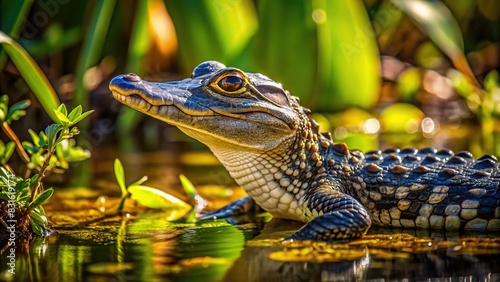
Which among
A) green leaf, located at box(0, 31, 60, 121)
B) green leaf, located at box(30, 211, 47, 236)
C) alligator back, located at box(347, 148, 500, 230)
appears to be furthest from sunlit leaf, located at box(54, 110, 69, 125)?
alligator back, located at box(347, 148, 500, 230)

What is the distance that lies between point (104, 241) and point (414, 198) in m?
1.73

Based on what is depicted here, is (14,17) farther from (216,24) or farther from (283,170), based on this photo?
(283,170)

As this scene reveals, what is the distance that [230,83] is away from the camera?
15.8ft

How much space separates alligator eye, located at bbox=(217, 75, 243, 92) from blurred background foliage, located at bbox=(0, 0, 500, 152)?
119 inches

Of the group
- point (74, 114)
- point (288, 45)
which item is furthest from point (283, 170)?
point (288, 45)

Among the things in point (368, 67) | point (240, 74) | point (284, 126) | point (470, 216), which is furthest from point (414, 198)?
point (368, 67)

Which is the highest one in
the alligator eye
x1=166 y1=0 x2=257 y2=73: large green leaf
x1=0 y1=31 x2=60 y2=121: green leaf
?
x1=166 y1=0 x2=257 y2=73: large green leaf

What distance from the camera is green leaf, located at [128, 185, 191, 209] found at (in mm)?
5328

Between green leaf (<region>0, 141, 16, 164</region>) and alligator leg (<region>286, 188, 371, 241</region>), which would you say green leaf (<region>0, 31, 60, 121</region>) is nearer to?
green leaf (<region>0, 141, 16, 164</region>)

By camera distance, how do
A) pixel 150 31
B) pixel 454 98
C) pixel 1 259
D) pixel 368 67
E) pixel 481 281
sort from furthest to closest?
pixel 454 98, pixel 150 31, pixel 368 67, pixel 1 259, pixel 481 281

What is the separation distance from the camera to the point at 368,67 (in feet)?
30.4

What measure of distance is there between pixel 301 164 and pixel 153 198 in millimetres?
1051

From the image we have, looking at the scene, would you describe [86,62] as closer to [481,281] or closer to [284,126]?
[284,126]

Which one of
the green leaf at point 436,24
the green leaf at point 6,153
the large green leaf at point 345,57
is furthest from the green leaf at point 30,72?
the green leaf at point 436,24
